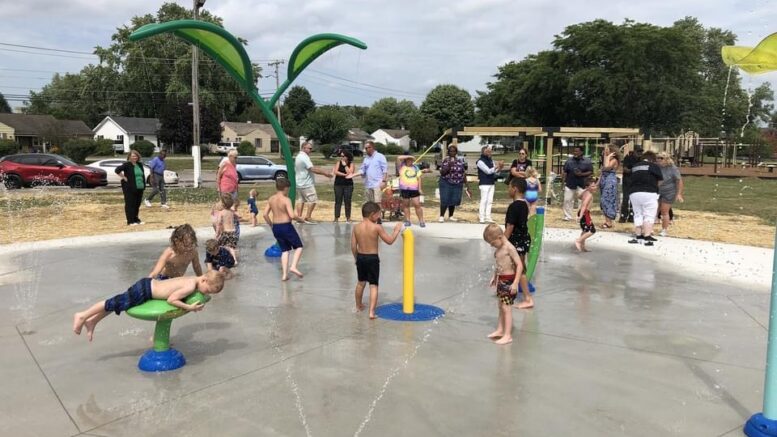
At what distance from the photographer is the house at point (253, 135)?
269 ft

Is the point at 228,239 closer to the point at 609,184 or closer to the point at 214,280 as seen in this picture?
the point at 214,280

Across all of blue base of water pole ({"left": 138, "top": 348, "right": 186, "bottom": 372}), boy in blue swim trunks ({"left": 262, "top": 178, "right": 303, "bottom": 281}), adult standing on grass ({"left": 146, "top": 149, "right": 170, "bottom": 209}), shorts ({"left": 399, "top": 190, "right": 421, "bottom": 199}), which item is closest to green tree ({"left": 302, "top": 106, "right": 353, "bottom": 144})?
adult standing on grass ({"left": 146, "top": 149, "right": 170, "bottom": 209})

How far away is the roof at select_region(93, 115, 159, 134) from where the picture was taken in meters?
74.8

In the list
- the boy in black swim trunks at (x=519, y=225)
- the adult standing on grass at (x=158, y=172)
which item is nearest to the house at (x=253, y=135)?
the adult standing on grass at (x=158, y=172)

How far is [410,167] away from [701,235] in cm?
611

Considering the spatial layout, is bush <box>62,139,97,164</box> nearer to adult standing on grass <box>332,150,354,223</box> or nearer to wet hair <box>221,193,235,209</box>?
adult standing on grass <box>332,150,354,223</box>

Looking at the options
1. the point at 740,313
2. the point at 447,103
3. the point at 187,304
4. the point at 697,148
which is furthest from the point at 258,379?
the point at 447,103

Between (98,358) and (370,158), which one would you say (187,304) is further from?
(370,158)

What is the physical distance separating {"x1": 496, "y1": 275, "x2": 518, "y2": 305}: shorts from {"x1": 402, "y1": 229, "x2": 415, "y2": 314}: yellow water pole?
39.3 inches

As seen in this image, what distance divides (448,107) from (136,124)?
169ft

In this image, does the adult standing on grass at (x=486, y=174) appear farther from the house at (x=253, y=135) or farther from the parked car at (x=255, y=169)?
the house at (x=253, y=135)

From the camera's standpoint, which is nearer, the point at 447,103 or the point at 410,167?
the point at 410,167

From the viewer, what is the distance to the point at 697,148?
141 ft

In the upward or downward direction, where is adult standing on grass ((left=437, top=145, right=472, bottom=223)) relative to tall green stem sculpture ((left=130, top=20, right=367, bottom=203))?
downward
